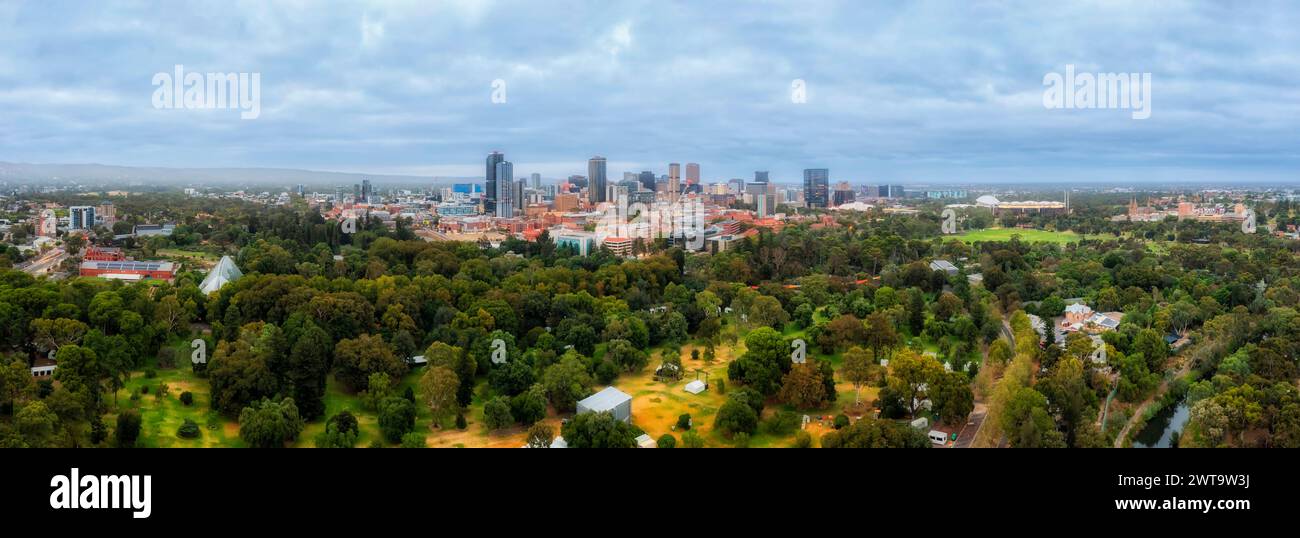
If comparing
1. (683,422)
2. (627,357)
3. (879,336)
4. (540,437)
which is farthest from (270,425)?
(879,336)

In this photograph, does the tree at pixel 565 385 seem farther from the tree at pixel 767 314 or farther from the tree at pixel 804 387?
the tree at pixel 767 314

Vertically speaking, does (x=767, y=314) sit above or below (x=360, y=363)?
above

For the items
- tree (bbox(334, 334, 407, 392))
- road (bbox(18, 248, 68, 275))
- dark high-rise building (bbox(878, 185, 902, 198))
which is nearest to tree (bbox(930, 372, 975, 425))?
tree (bbox(334, 334, 407, 392))

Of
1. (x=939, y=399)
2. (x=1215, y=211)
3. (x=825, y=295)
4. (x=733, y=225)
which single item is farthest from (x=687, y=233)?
(x=1215, y=211)

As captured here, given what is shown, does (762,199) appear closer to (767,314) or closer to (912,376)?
(767,314)

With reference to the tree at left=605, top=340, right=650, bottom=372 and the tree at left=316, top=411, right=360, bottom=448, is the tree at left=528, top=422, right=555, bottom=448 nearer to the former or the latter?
the tree at left=316, top=411, right=360, bottom=448

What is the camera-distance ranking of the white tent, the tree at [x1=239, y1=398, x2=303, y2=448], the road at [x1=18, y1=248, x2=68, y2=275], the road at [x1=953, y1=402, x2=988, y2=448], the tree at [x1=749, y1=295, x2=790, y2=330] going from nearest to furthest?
the tree at [x1=239, y1=398, x2=303, y2=448]
the road at [x1=953, y1=402, x2=988, y2=448]
the tree at [x1=749, y1=295, x2=790, y2=330]
the white tent
the road at [x1=18, y1=248, x2=68, y2=275]

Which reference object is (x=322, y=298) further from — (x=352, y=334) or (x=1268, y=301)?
(x=1268, y=301)
